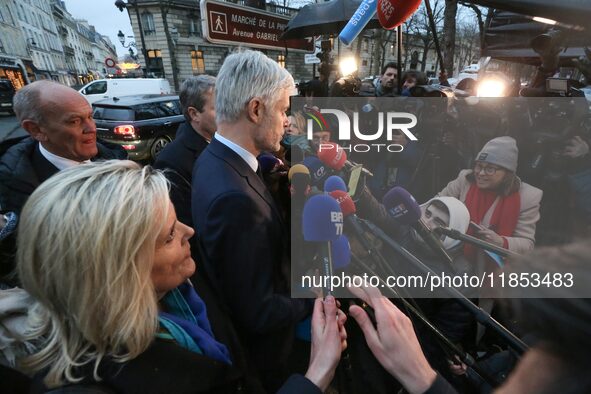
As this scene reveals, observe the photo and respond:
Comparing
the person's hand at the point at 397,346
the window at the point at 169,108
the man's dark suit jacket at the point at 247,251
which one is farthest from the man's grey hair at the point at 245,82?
the window at the point at 169,108

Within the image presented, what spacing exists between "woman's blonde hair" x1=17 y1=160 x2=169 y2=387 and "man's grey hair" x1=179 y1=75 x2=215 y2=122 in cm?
177

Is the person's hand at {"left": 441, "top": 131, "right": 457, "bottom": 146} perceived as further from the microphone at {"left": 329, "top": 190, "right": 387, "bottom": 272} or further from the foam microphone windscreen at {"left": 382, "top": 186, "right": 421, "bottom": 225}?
the microphone at {"left": 329, "top": 190, "right": 387, "bottom": 272}

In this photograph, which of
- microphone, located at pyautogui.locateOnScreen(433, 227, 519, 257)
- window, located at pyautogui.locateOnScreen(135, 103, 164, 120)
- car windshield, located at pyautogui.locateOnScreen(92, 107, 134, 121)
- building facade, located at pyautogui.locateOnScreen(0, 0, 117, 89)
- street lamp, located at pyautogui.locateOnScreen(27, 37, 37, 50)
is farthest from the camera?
street lamp, located at pyautogui.locateOnScreen(27, 37, 37, 50)

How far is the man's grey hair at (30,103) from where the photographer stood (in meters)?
1.91

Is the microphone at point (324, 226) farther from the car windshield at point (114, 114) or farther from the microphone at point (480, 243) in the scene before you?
the car windshield at point (114, 114)

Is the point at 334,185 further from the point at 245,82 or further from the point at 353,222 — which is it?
the point at 245,82

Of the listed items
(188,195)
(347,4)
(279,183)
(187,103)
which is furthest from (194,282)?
(347,4)

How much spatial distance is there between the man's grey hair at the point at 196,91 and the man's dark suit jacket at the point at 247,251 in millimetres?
1270

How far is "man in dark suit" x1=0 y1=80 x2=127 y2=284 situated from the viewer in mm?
1827

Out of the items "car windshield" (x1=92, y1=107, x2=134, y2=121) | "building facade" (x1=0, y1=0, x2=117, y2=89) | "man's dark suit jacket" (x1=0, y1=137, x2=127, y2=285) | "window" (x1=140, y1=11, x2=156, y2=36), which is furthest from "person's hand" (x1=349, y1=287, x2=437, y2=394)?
"window" (x1=140, y1=11, x2=156, y2=36)

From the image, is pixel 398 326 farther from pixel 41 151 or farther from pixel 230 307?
pixel 41 151

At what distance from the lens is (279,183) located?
67.7 inches

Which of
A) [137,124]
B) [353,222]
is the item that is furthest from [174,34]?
[353,222]

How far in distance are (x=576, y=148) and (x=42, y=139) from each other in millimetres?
4259
